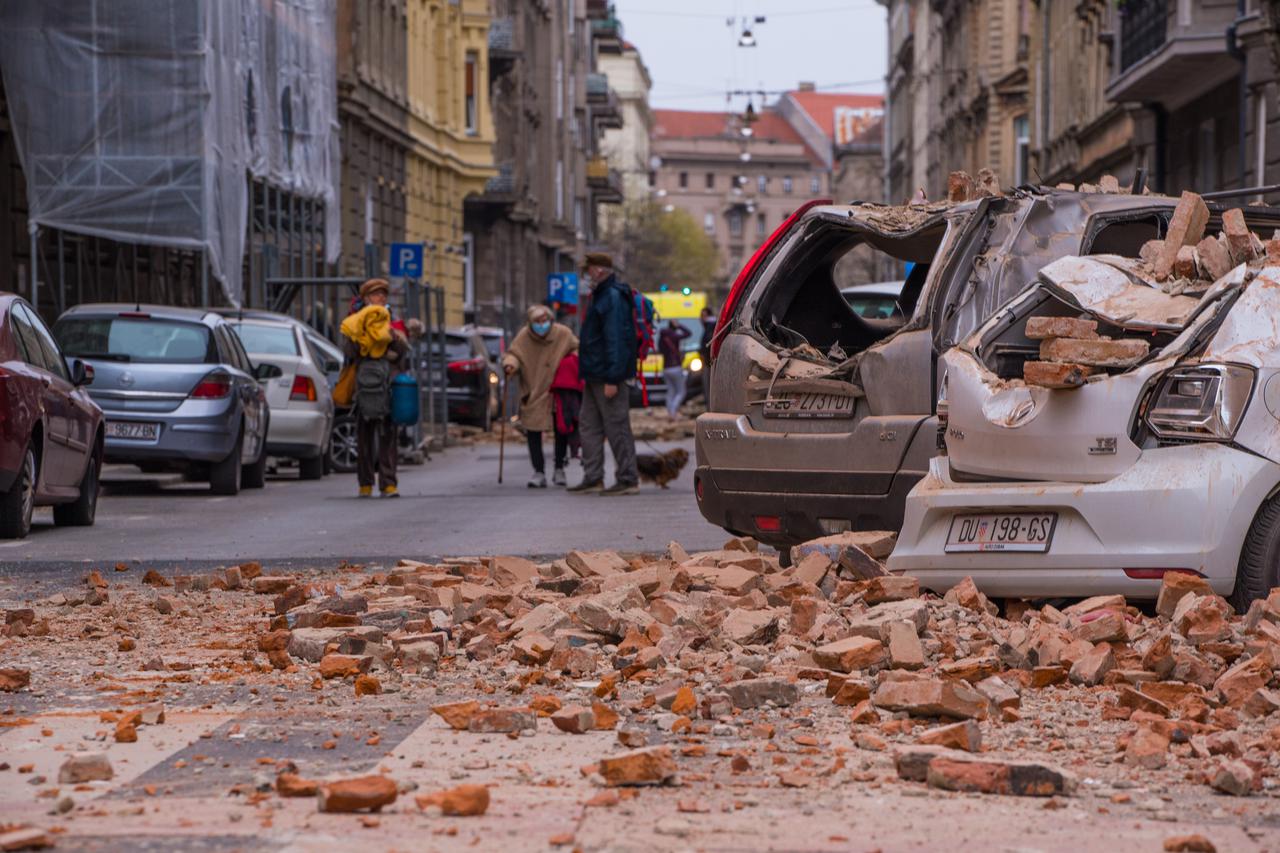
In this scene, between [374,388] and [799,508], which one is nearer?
[799,508]

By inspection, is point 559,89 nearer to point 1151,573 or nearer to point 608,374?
point 608,374

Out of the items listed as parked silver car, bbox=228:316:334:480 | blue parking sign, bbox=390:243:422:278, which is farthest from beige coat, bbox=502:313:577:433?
blue parking sign, bbox=390:243:422:278

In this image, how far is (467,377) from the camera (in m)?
34.7

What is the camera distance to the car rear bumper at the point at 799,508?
31.6 feet

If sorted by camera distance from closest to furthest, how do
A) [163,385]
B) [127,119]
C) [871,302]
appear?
[871,302], [163,385], [127,119]

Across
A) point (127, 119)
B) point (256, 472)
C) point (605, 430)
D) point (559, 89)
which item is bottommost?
point (256, 472)

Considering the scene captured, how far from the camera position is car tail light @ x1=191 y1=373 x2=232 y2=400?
19250mm

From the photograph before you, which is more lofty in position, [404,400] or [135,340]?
[135,340]

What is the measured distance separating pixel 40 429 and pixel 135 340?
545cm

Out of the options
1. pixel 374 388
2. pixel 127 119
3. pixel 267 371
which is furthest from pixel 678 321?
pixel 374 388

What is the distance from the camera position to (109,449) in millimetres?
19078

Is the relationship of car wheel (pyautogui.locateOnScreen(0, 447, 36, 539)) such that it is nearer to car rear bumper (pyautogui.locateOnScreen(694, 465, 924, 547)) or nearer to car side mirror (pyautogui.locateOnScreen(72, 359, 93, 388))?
car side mirror (pyautogui.locateOnScreen(72, 359, 93, 388))

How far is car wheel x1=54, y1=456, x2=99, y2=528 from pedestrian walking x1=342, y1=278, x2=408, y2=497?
3.60m

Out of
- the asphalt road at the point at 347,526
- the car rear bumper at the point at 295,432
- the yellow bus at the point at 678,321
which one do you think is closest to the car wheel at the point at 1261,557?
the asphalt road at the point at 347,526
